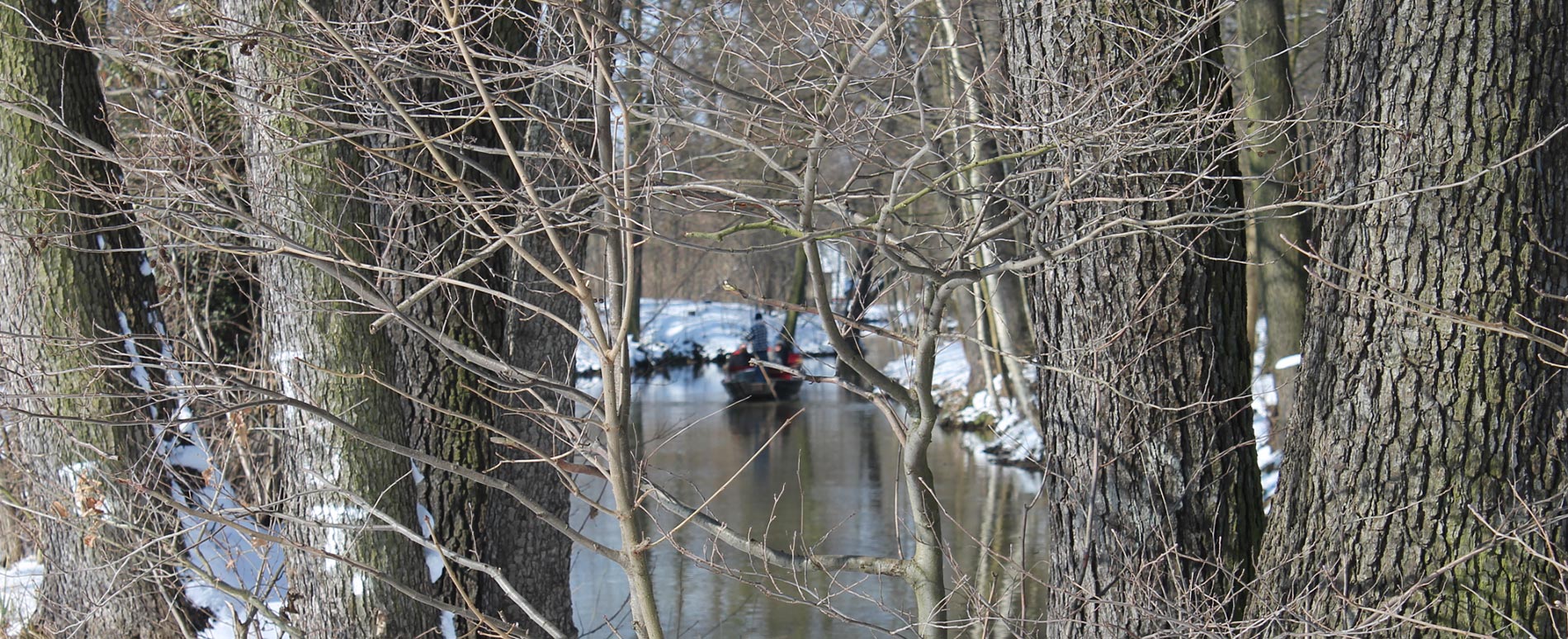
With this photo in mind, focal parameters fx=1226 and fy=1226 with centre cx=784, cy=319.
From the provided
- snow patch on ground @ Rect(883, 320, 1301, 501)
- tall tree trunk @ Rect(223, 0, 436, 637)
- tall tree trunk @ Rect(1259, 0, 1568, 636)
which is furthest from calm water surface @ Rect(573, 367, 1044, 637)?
tall tree trunk @ Rect(1259, 0, 1568, 636)

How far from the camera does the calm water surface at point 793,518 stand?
845 centimetres

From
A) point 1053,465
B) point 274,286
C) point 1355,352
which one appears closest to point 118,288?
point 274,286

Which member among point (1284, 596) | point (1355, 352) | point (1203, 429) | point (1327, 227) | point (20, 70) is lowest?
point (1284, 596)

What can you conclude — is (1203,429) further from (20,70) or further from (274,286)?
(20,70)

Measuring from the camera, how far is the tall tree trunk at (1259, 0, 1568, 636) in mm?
3777

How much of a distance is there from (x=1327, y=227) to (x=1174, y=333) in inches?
24.3

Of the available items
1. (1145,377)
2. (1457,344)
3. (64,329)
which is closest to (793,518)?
(64,329)

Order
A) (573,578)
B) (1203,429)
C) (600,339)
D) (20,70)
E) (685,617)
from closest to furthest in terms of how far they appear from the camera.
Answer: (600,339) → (1203,429) → (20,70) → (685,617) → (573,578)

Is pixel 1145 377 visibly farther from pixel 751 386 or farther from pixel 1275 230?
pixel 751 386

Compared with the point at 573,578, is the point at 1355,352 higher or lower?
higher

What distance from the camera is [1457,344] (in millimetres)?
3816

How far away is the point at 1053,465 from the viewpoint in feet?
14.9

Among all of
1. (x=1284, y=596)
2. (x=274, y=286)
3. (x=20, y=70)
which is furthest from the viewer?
(x=20, y=70)

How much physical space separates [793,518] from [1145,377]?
329 inches
